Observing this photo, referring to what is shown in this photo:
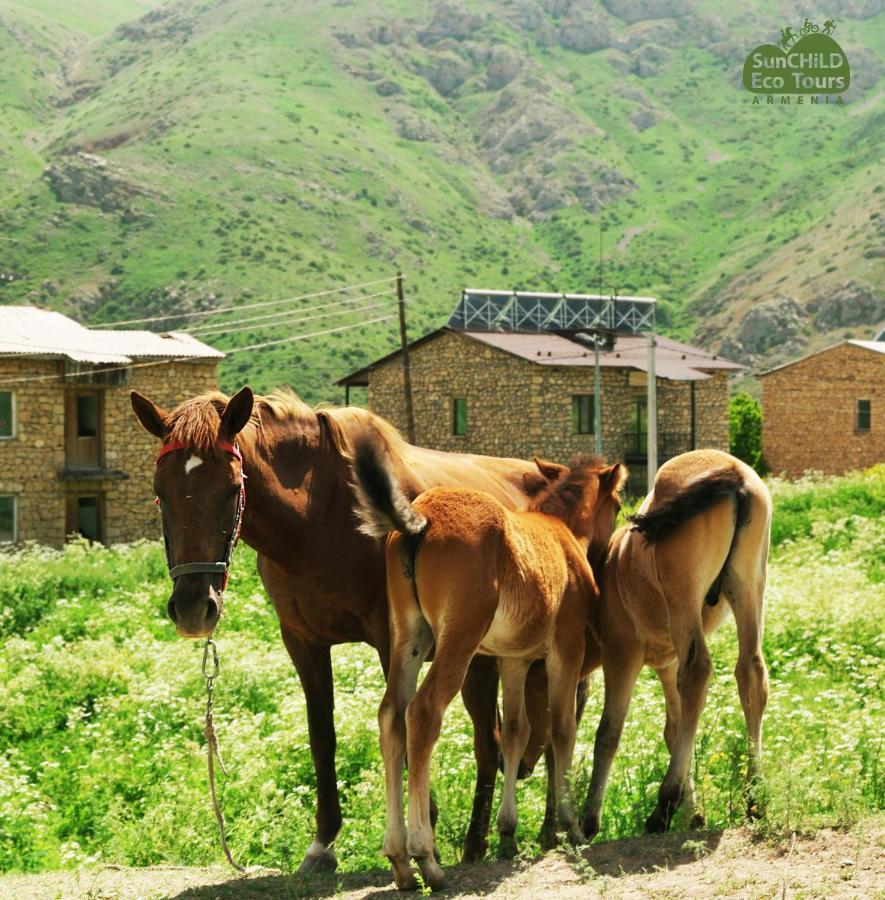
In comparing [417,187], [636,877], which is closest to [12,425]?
[636,877]

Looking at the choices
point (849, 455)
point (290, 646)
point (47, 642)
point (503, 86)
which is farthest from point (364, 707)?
point (503, 86)

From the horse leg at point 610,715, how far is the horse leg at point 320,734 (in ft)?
4.77

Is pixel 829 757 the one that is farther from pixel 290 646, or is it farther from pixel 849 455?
pixel 849 455

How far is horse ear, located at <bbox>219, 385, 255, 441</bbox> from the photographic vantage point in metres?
5.68

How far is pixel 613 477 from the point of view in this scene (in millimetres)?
7180

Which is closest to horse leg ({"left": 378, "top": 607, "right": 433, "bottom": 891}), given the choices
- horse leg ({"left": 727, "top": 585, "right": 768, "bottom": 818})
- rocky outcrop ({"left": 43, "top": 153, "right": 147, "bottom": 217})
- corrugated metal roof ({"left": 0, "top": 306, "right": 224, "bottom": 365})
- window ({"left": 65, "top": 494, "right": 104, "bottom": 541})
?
horse leg ({"left": 727, "top": 585, "right": 768, "bottom": 818})

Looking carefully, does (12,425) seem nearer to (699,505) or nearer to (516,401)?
(516,401)

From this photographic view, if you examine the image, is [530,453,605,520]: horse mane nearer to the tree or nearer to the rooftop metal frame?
the rooftop metal frame

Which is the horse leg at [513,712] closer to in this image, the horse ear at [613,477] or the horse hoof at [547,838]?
the horse hoof at [547,838]

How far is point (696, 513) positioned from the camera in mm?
6383

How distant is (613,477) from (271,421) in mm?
2092

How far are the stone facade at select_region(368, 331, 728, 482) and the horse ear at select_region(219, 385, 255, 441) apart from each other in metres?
39.8

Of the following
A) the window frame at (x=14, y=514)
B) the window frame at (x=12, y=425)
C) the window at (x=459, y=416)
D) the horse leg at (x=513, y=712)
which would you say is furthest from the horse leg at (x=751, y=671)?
the window at (x=459, y=416)

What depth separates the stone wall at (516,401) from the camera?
46469mm
